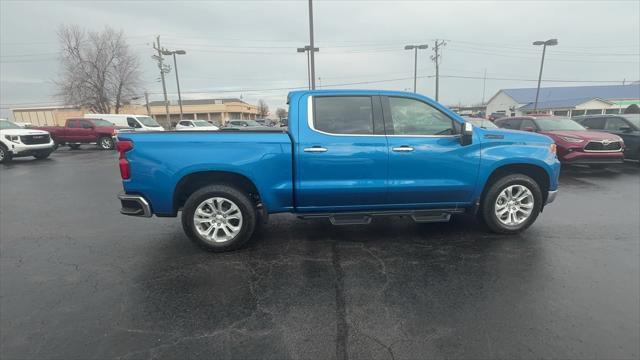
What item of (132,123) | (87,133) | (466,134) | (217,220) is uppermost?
(466,134)

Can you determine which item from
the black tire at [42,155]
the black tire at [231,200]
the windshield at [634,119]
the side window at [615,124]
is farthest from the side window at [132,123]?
the windshield at [634,119]

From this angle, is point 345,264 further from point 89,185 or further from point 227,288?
point 89,185

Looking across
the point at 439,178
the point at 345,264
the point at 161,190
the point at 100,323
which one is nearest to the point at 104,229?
the point at 161,190

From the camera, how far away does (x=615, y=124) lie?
11234 mm

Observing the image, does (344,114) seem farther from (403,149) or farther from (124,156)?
(124,156)

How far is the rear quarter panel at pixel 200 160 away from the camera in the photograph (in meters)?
3.88

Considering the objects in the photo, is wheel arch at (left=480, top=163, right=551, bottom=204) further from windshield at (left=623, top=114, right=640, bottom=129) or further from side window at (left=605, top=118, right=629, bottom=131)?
side window at (left=605, top=118, right=629, bottom=131)

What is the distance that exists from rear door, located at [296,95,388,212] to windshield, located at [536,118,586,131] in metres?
8.69

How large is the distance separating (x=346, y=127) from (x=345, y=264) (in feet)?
5.35

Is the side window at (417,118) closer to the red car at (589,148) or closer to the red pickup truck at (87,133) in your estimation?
the red car at (589,148)

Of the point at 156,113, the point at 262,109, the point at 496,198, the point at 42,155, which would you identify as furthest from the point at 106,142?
the point at 262,109

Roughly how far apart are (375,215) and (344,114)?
1.33 meters

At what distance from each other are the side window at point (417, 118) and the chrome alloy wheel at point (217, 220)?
7.41 feet

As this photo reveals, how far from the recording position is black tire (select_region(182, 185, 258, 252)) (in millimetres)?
4031
